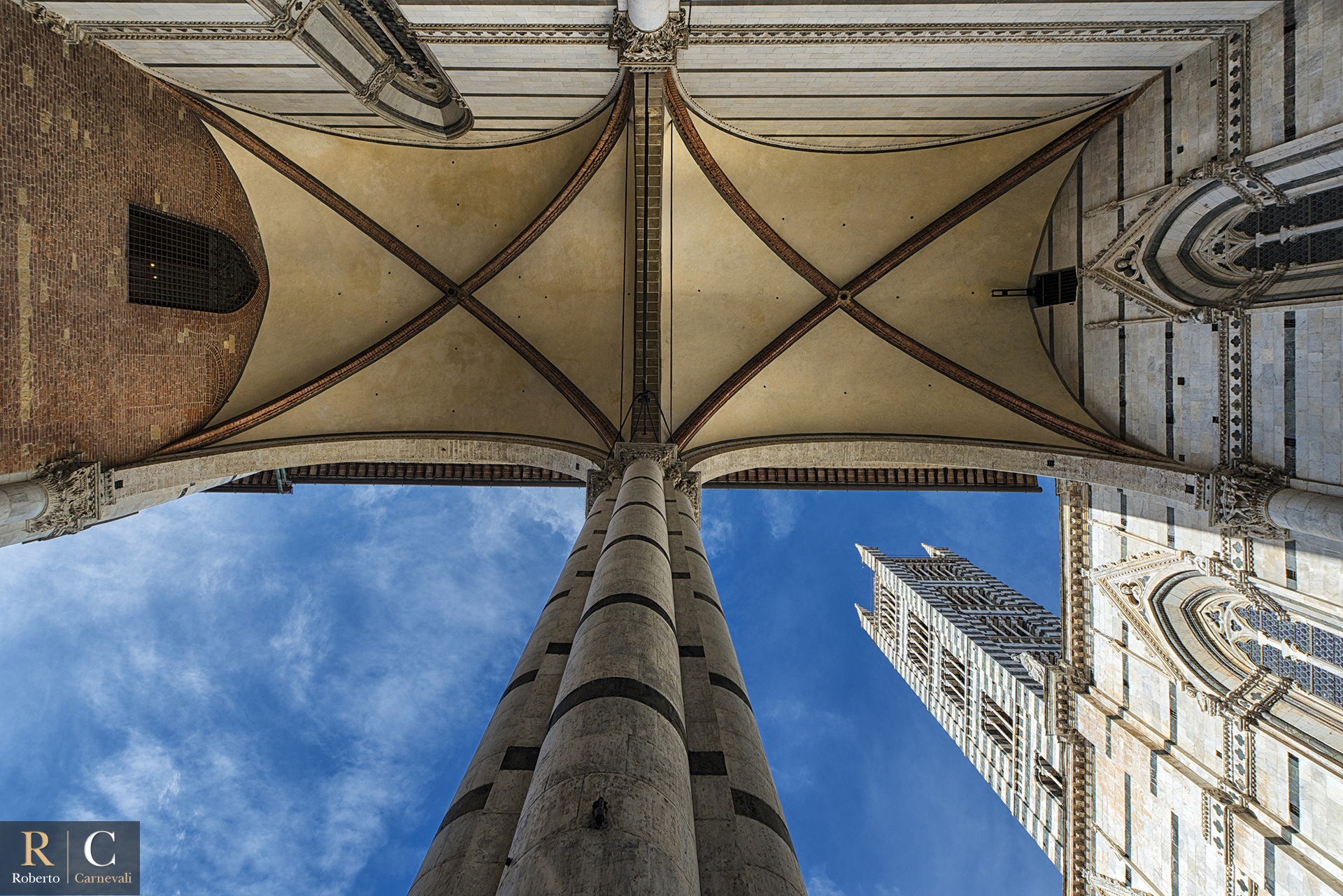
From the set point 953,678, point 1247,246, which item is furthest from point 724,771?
point 953,678

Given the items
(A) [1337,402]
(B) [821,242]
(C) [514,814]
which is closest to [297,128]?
(B) [821,242]

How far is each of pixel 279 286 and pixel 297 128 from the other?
3.09m

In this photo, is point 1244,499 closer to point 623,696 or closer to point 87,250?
point 623,696

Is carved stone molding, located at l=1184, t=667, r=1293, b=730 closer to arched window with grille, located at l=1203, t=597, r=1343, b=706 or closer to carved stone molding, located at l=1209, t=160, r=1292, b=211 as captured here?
arched window with grille, located at l=1203, t=597, r=1343, b=706

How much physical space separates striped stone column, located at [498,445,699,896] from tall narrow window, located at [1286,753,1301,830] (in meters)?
9.81

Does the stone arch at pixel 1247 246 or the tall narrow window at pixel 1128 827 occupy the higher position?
the stone arch at pixel 1247 246

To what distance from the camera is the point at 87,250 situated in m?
8.77

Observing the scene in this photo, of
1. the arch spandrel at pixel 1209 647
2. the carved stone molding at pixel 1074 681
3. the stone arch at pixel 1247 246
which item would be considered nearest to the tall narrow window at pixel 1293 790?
the arch spandrel at pixel 1209 647

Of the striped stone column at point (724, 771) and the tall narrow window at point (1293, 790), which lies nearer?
the striped stone column at point (724, 771)

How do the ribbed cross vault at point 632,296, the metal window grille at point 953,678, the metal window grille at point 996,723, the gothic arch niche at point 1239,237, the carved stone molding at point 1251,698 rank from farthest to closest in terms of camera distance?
the metal window grille at point 953,678 < the metal window grille at point 996,723 < the ribbed cross vault at point 632,296 < the carved stone molding at point 1251,698 < the gothic arch niche at point 1239,237

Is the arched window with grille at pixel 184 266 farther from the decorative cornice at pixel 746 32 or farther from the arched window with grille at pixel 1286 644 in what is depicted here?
the arched window with grille at pixel 1286 644

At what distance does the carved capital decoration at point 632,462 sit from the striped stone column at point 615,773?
16.9 ft

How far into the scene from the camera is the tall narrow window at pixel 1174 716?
33.8ft

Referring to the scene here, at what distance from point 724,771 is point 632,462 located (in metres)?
6.48
